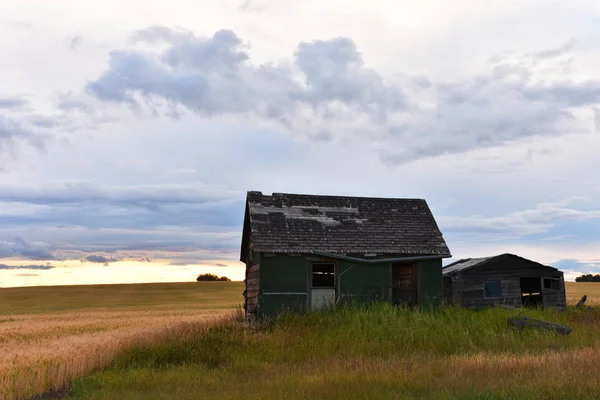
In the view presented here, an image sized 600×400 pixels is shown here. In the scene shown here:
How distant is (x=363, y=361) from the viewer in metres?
13.6

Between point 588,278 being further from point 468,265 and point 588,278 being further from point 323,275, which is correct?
point 323,275

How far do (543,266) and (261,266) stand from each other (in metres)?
16.6

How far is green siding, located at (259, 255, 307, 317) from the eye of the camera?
22109mm

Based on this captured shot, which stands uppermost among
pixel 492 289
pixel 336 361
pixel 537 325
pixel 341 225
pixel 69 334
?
pixel 341 225

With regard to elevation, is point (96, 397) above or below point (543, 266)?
below

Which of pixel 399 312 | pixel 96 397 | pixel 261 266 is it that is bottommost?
pixel 96 397

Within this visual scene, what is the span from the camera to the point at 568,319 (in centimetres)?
2344

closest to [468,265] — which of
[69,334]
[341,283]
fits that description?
[341,283]

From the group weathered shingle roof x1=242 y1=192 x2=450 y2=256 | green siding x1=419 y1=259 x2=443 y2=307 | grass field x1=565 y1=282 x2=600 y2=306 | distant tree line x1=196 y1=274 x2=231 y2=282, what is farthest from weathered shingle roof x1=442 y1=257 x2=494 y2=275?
distant tree line x1=196 y1=274 x2=231 y2=282

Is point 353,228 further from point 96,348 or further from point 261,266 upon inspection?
point 96,348

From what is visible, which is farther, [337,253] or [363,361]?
[337,253]

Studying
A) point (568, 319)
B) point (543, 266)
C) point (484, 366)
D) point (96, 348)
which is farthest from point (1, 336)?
point (543, 266)

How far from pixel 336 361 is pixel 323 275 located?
35.1 ft

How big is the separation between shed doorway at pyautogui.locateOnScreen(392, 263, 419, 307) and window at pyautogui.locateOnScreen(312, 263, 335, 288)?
8.80 feet
